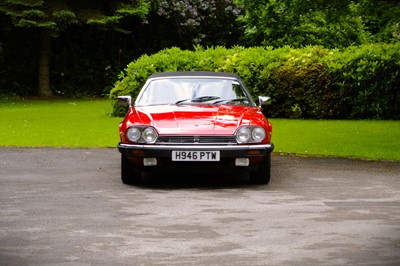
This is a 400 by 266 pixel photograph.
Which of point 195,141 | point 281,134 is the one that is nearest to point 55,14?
point 281,134

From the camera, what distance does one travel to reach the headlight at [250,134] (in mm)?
10875

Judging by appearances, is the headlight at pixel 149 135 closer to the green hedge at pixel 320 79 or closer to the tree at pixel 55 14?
the green hedge at pixel 320 79

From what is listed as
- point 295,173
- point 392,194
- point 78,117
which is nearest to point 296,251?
point 392,194

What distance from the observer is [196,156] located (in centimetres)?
1070

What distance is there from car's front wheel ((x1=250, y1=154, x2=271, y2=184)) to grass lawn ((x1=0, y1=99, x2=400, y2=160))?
11.9 ft

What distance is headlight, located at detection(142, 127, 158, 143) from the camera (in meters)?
10.9

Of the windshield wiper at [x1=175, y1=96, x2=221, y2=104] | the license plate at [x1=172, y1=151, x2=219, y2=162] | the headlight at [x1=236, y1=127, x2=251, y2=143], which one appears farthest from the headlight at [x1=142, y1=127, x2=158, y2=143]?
the windshield wiper at [x1=175, y1=96, x2=221, y2=104]

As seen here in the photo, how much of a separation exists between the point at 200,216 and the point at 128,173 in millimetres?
2630

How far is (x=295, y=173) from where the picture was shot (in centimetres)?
1249

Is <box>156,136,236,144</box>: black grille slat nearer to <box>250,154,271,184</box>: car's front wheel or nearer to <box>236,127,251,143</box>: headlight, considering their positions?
<box>236,127,251,143</box>: headlight

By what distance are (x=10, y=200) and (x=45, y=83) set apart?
77.1ft

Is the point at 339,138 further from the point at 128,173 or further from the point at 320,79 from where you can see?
the point at 128,173

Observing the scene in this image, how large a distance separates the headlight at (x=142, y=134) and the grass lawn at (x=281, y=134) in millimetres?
4692

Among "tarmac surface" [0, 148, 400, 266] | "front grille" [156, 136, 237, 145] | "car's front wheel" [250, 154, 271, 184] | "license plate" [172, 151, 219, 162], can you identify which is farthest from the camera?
"car's front wheel" [250, 154, 271, 184]
